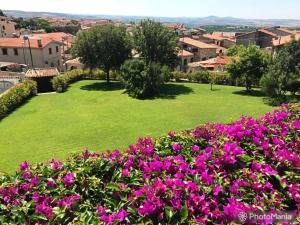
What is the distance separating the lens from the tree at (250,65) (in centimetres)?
3180

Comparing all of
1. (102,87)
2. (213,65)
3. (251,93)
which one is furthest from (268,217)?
(213,65)

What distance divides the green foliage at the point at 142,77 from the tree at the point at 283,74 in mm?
10619

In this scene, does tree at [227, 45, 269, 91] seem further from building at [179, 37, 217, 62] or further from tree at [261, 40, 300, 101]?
building at [179, 37, 217, 62]

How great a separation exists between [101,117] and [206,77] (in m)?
21.7

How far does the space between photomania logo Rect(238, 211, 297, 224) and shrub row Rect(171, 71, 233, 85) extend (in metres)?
→ 35.3

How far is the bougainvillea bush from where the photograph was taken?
400 centimetres

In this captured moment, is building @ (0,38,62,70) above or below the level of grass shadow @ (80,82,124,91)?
above

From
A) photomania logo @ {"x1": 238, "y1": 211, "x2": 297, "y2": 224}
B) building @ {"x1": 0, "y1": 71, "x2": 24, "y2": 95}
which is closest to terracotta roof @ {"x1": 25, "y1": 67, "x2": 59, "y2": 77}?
building @ {"x1": 0, "y1": 71, "x2": 24, "y2": 95}

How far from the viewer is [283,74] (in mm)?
28109

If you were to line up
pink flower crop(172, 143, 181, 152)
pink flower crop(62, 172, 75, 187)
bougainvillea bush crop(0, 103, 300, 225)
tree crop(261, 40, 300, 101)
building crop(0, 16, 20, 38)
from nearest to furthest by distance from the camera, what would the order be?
bougainvillea bush crop(0, 103, 300, 225), pink flower crop(62, 172, 75, 187), pink flower crop(172, 143, 181, 152), tree crop(261, 40, 300, 101), building crop(0, 16, 20, 38)

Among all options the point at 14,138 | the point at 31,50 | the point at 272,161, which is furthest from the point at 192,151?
the point at 31,50

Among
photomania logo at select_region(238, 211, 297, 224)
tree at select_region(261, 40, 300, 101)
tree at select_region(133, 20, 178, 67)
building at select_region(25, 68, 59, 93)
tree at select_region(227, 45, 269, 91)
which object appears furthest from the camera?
building at select_region(25, 68, 59, 93)

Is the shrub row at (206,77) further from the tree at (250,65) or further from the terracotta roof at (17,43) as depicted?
the terracotta roof at (17,43)

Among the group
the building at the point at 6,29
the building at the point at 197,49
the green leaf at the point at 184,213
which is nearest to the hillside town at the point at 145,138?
the green leaf at the point at 184,213
